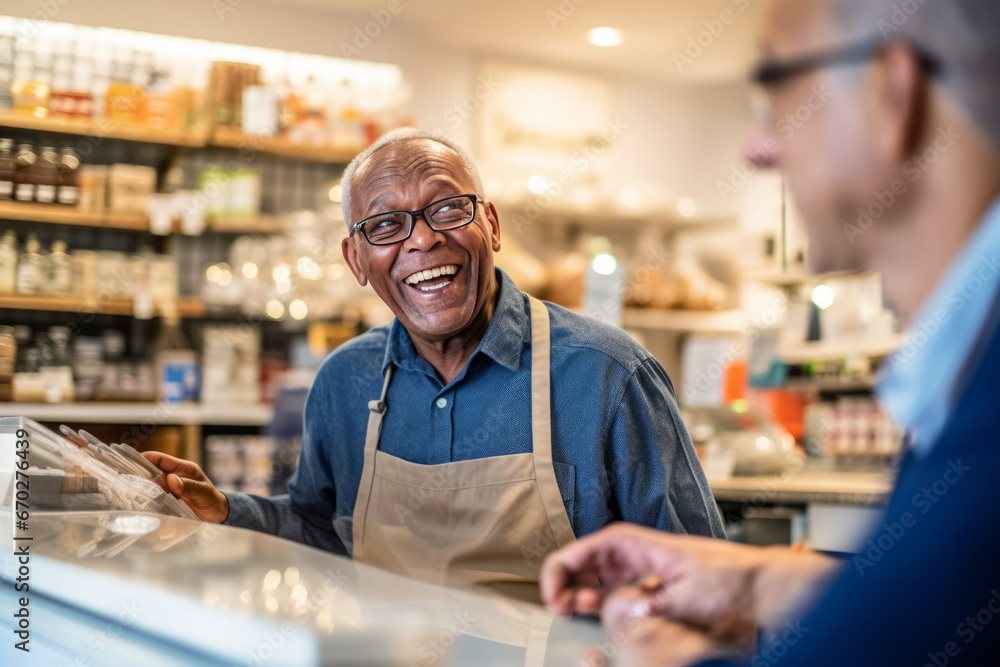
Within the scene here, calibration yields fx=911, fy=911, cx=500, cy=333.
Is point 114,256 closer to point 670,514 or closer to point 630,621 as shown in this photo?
point 670,514

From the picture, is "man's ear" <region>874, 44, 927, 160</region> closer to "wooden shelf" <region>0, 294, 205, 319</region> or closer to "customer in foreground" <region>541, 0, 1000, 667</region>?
"customer in foreground" <region>541, 0, 1000, 667</region>

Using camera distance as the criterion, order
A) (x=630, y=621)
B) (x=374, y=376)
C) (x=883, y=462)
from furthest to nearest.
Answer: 1. (x=883, y=462)
2. (x=374, y=376)
3. (x=630, y=621)

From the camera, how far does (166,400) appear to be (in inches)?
196

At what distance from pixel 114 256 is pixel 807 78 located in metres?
4.89

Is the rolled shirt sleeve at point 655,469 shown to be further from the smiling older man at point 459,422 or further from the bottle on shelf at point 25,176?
the bottle on shelf at point 25,176

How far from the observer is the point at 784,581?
81 centimetres

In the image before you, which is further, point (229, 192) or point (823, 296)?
point (823, 296)

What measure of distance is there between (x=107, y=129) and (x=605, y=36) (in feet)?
10.9

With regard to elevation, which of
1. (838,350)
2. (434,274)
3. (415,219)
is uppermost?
(415,219)

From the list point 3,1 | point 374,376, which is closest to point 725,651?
point 374,376

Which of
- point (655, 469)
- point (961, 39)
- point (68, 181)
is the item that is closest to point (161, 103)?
point (68, 181)

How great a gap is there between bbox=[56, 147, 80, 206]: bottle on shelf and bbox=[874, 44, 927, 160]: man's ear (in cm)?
494

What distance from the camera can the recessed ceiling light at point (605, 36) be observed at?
620 cm

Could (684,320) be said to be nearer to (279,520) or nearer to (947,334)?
(279,520)
